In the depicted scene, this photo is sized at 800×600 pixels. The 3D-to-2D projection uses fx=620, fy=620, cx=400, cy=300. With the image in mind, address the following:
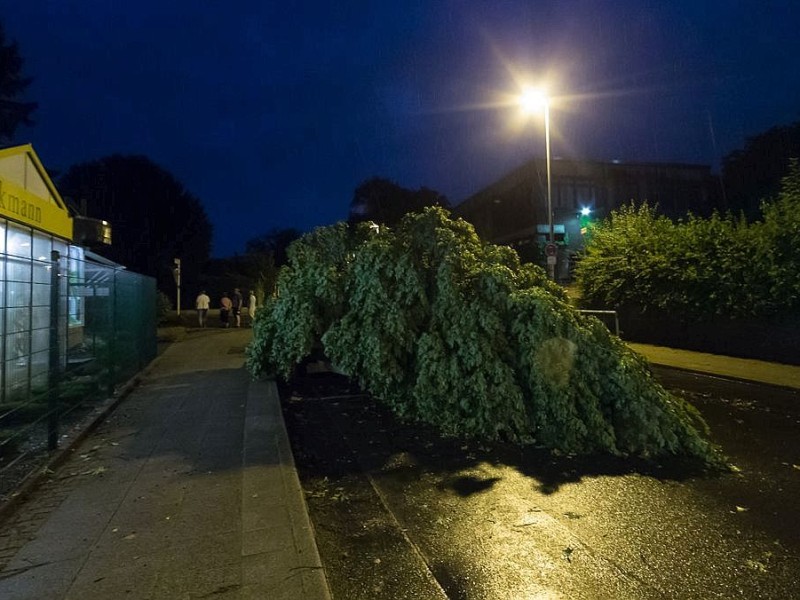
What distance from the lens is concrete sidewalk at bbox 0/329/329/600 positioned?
3.59 meters

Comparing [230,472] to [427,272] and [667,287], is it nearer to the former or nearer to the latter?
[427,272]

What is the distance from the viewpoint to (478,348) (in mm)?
6914

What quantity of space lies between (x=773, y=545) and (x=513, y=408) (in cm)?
283

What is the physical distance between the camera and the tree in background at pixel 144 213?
4066cm

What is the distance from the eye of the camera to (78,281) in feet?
29.9

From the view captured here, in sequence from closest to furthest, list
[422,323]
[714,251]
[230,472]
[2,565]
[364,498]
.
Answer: [2,565], [364,498], [230,472], [422,323], [714,251]

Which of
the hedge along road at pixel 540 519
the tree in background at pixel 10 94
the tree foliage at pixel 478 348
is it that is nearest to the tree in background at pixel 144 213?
the tree in background at pixel 10 94

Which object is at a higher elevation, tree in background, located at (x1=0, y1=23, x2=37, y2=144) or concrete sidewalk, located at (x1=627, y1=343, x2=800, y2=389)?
tree in background, located at (x1=0, y1=23, x2=37, y2=144)

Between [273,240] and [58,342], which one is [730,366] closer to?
[58,342]

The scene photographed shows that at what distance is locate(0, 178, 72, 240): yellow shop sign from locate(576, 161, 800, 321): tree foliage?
14.9 meters

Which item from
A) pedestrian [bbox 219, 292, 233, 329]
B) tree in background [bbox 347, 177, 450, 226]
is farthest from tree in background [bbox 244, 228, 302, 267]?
pedestrian [bbox 219, 292, 233, 329]

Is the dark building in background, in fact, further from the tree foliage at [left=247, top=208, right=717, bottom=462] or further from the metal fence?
the metal fence

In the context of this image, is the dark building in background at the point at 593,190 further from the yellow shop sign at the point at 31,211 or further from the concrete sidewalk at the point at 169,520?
the concrete sidewalk at the point at 169,520

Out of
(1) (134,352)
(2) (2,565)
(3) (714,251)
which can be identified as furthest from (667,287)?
(2) (2,565)
